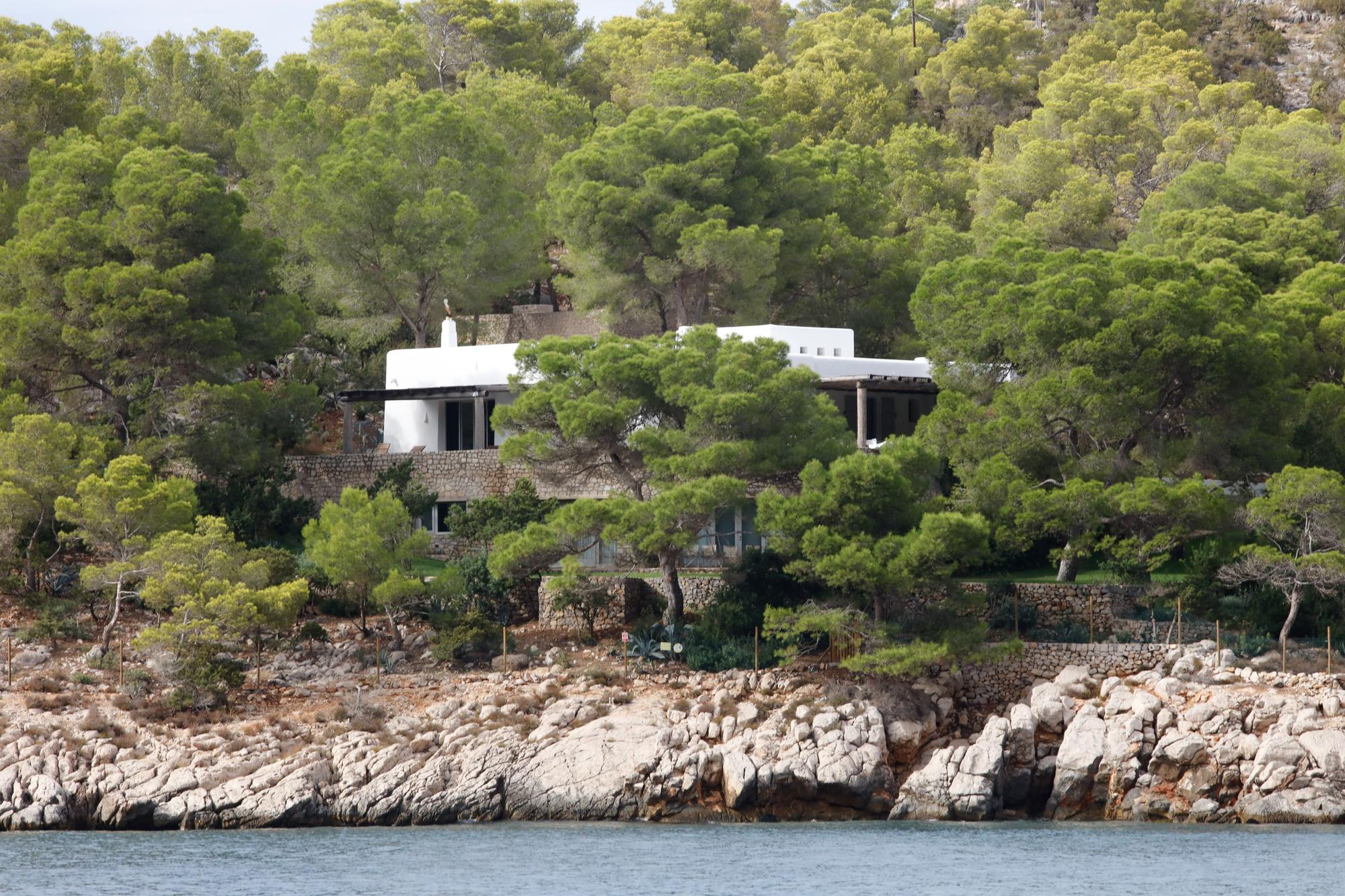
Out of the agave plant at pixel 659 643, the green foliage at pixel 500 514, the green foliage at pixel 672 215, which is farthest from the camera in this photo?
the green foliage at pixel 672 215

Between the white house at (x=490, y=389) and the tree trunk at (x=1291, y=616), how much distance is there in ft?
38.5

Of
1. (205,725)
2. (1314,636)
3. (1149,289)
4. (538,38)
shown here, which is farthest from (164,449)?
(538,38)

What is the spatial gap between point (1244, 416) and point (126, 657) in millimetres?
24789

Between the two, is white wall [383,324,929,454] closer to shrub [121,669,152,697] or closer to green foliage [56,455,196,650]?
green foliage [56,455,196,650]

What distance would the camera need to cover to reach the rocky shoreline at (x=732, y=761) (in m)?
38.4

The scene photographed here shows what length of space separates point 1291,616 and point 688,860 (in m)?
14.1

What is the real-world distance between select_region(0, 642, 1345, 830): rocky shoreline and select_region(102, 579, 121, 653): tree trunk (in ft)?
8.46

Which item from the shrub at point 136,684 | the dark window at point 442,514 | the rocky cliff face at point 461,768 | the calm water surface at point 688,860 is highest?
the dark window at point 442,514

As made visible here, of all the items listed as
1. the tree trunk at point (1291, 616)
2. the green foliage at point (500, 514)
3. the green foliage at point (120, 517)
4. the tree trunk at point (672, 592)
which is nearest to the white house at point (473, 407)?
the green foliage at point (500, 514)

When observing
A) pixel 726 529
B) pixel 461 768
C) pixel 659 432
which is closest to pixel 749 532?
pixel 726 529

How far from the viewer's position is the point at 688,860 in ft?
113

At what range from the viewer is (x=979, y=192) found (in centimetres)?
6594

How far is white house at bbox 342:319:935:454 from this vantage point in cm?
5069

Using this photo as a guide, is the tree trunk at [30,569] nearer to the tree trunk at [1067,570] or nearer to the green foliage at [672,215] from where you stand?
the green foliage at [672,215]
